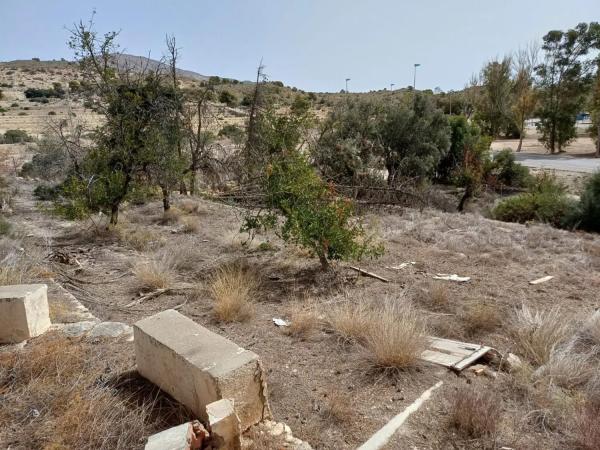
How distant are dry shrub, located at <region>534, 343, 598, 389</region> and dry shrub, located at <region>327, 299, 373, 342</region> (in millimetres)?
1327

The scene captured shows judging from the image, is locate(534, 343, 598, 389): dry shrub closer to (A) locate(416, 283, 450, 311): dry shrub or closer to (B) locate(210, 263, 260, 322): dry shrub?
(A) locate(416, 283, 450, 311): dry shrub

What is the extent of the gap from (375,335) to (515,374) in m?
1.07

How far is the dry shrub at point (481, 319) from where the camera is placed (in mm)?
4043

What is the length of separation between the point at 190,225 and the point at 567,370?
628 cm

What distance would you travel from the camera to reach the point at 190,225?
787 centimetres

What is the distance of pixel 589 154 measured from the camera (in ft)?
86.7

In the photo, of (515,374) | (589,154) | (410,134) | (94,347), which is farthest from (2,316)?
(589,154)

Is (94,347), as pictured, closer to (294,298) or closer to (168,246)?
(294,298)

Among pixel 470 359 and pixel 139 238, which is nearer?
pixel 470 359

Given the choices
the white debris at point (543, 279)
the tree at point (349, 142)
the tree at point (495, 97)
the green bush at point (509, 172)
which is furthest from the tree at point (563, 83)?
the white debris at point (543, 279)

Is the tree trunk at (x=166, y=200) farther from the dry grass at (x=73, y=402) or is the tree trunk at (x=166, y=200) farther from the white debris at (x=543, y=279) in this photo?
the white debris at (x=543, y=279)

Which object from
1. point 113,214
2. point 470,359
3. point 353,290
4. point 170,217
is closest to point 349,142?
point 170,217

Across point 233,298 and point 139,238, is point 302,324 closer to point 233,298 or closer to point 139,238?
point 233,298

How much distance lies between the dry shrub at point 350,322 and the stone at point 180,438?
1.76 m
